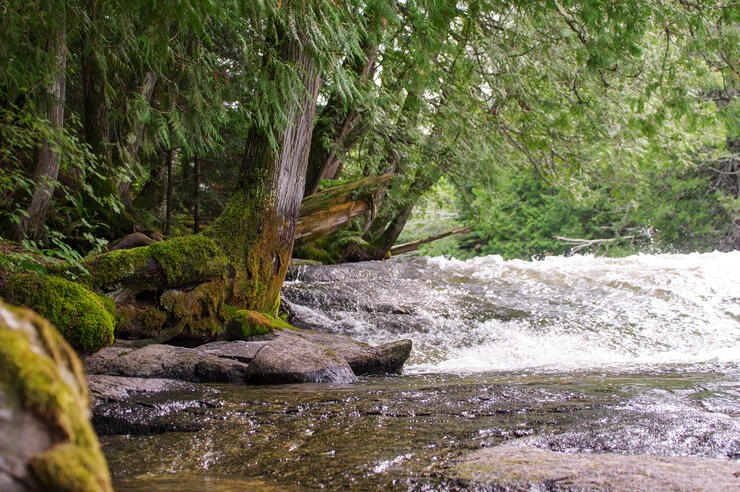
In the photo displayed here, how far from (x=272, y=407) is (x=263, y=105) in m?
2.82

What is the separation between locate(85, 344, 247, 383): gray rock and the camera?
412 centimetres

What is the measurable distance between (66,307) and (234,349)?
1.52 m

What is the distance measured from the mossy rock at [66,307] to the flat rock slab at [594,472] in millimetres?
3216

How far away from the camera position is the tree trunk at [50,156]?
455 centimetres

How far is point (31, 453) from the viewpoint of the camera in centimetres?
78

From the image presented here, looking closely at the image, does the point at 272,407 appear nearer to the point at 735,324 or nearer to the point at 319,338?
the point at 319,338

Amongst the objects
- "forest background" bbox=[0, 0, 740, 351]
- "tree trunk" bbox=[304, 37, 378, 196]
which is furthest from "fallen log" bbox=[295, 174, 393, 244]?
"tree trunk" bbox=[304, 37, 378, 196]

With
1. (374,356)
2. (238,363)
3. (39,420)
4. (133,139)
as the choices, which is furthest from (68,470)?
(133,139)

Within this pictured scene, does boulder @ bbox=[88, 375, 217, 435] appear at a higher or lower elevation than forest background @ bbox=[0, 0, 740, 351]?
lower

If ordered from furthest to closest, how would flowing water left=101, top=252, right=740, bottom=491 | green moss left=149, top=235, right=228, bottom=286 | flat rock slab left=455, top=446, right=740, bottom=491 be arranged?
green moss left=149, top=235, right=228, bottom=286, flowing water left=101, top=252, right=740, bottom=491, flat rock slab left=455, top=446, right=740, bottom=491

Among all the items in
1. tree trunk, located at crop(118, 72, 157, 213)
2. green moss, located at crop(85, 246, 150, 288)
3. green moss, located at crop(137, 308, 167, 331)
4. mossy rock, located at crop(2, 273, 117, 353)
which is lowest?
green moss, located at crop(137, 308, 167, 331)

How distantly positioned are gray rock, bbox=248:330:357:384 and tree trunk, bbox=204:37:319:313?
→ 4.38ft

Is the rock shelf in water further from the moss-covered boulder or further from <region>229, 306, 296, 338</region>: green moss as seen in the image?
the moss-covered boulder

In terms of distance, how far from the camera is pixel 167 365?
4.27 m
